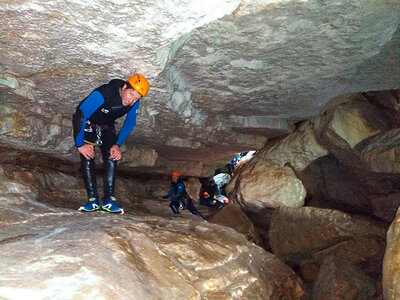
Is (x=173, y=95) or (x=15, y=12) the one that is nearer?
(x=15, y=12)

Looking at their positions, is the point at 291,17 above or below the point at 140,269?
above

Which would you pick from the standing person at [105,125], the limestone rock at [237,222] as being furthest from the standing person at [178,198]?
the standing person at [105,125]

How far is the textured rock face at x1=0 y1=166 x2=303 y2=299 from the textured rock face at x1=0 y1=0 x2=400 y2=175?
6.31 ft

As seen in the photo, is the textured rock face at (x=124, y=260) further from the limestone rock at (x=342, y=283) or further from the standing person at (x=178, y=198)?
the standing person at (x=178, y=198)

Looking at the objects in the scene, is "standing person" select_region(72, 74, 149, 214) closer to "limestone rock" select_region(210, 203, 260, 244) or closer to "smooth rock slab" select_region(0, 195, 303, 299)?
"smooth rock slab" select_region(0, 195, 303, 299)

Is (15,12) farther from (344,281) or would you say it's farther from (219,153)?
(219,153)

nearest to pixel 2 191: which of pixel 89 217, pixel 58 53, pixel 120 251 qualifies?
pixel 89 217

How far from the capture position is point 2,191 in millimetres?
4812

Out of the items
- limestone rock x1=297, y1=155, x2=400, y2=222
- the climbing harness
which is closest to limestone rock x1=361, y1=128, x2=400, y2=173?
limestone rock x1=297, y1=155, x2=400, y2=222

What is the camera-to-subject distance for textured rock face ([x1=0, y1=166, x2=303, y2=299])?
2.04 m

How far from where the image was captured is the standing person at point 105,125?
4387 millimetres

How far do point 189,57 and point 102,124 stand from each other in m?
1.94

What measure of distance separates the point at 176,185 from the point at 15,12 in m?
7.07

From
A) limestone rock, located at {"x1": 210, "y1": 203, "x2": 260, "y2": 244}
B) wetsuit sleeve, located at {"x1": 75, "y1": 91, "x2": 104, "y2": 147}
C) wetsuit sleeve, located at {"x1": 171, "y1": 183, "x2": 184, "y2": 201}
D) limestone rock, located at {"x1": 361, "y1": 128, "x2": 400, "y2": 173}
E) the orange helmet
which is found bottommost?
limestone rock, located at {"x1": 210, "y1": 203, "x2": 260, "y2": 244}
